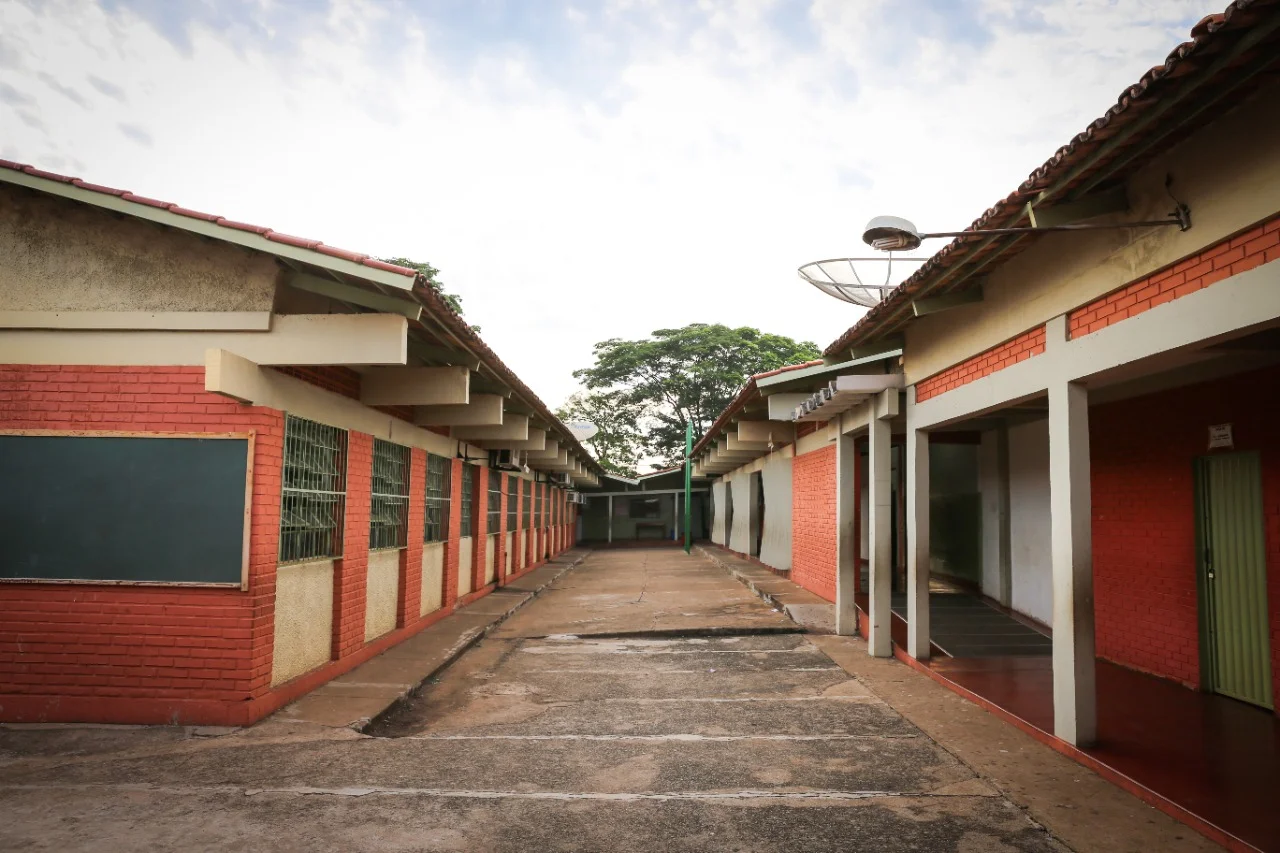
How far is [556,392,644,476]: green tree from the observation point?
128ft

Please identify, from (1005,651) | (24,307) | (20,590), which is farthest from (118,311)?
(1005,651)

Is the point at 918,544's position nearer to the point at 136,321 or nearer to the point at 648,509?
the point at 136,321

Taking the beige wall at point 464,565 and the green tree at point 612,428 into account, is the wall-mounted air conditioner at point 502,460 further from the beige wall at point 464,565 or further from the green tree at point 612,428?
the green tree at point 612,428

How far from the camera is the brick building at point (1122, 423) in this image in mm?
3775

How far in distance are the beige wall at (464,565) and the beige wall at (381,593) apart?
2.87 metres

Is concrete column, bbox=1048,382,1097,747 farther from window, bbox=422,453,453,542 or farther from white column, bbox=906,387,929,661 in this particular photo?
window, bbox=422,453,453,542

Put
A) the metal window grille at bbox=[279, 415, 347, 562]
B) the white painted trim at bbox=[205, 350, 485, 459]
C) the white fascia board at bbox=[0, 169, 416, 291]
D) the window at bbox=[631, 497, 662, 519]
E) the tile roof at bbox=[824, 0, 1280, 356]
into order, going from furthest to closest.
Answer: the window at bbox=[631, 497, 662, 519] < the metal window grille at bbox=[279, 415, 347, 562] < the white fascia board at bbox=[0, 169, 416, 291] < the white painted trim at bbox=[205, 350, 485, 459] < the tile roof at bbox=[824, 0, 1280, 356]

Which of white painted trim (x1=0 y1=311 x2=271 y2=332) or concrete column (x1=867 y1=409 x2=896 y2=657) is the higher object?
white painted trim (x1=0 y1=311 x2=271 y2=332)

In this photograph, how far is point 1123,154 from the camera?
4.01m

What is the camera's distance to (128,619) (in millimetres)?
5906

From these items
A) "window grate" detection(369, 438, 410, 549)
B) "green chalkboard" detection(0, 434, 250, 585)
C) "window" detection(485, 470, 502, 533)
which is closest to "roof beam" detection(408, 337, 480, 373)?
"window grate" detection(369, 438, 410, 549)

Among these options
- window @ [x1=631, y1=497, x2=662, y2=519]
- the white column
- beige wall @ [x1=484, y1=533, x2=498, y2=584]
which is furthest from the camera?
window @ [x1=631, y1=497, x2=662, y2=519]

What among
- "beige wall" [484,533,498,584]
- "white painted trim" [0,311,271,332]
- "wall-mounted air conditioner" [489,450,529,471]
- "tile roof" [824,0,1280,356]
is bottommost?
"beige wall" [484,533,498,584]

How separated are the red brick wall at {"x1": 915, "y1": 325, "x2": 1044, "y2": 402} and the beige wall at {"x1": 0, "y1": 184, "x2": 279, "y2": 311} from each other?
5455mm
